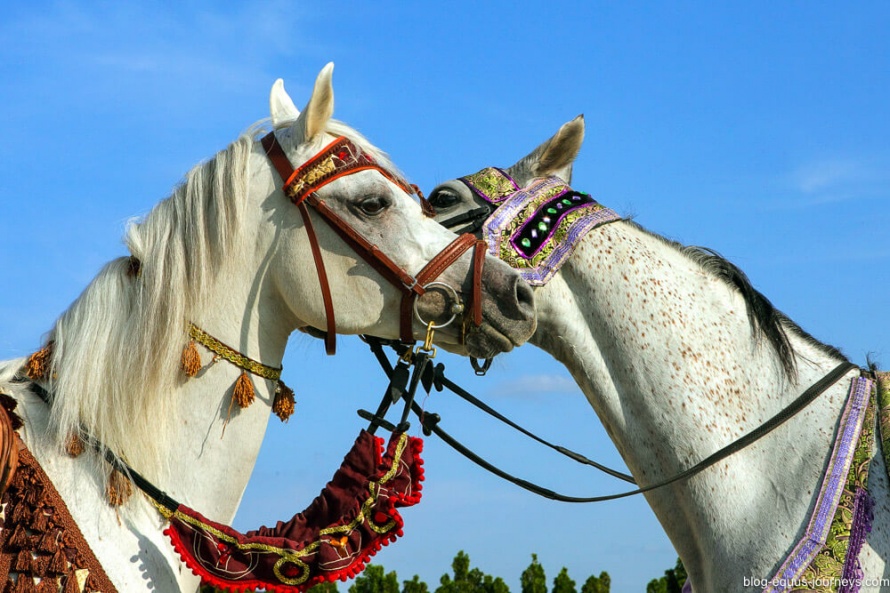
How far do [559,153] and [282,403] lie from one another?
2.41m

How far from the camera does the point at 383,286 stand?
11.9ft

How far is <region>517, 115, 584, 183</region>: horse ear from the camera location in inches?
205

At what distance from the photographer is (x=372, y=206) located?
3.63 meters

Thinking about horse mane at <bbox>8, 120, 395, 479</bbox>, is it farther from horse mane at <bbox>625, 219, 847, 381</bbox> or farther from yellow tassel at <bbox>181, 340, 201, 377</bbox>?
horse mane at <bbox>625, 219, 847, 381</bbox>

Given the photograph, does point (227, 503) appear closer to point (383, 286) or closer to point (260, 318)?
point (260, 318)

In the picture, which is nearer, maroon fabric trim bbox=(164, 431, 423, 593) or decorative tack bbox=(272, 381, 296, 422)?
maroon fabric trim bbox=(164, 431, 423, 593)

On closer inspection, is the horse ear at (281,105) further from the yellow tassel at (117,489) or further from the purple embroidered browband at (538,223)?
the yellow tassel at (117,489)

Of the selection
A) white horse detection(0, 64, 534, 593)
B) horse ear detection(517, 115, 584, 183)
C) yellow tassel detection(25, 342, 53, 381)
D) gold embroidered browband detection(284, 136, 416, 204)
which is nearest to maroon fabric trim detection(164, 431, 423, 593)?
white horse detection(0, 64, 534, 593)

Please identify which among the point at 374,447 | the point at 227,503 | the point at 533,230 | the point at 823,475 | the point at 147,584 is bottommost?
the point at 147,584

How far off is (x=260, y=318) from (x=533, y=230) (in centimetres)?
179

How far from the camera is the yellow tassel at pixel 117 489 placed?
3.21 metres

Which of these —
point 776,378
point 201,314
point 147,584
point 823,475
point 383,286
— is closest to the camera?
point 147,584

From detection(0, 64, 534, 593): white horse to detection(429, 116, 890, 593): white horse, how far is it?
48.3 inches

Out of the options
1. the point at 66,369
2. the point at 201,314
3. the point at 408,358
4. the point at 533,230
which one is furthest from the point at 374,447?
the point at 533,230
